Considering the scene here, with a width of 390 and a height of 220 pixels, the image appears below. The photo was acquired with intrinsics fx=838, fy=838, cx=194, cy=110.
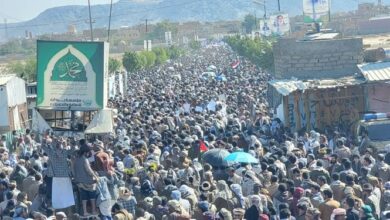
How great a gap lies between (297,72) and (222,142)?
10.7 metres

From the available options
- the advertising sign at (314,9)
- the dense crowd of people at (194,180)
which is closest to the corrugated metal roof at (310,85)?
the dense crowd of people at (194,180)

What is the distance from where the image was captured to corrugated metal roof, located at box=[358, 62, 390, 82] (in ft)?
68.7

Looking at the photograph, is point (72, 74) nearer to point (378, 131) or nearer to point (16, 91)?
point (378, 131)

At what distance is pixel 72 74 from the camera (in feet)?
58.0

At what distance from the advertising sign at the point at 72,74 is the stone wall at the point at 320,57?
1004cm

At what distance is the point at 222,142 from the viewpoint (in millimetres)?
16438

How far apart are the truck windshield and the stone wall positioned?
937cm

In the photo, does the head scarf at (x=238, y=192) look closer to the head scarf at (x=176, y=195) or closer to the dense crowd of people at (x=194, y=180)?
the dense crowd of people at (x=194, y=180)

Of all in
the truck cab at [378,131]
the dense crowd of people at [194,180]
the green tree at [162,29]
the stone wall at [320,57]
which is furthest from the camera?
the green tree at [162,29]

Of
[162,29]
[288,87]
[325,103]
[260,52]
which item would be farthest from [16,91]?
[162,29]

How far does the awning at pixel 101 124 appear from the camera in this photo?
1786cm

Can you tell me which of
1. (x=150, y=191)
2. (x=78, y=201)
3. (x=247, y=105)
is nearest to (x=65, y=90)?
(x=78, y=201)

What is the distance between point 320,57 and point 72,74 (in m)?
10.6

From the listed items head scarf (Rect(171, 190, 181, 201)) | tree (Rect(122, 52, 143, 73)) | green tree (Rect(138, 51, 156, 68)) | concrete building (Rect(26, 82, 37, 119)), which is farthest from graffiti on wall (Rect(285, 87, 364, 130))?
green tree (Rect(138, 51, 156, 68))
